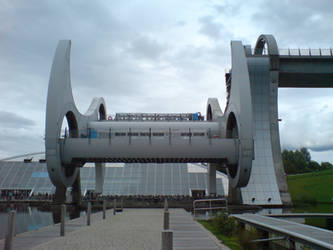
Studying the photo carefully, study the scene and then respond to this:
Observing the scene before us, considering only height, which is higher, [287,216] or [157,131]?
[157,131]

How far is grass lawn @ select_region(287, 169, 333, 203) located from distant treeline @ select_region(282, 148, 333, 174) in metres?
42.7

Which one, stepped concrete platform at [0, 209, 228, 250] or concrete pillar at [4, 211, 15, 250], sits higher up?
concrete pillar at [4, 211, 15, 250]

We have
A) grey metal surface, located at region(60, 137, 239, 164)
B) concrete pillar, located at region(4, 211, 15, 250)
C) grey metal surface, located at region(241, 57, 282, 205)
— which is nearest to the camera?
concrete pillar, located at region(4, 211, 15, 250)

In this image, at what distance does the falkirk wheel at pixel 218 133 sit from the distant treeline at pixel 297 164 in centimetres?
7804

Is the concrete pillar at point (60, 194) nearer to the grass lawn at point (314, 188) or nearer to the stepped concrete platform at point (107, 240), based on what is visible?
the stepped concrete platform at point (107, 240)

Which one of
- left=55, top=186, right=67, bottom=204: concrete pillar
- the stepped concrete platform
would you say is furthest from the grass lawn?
the stepped concrete platform

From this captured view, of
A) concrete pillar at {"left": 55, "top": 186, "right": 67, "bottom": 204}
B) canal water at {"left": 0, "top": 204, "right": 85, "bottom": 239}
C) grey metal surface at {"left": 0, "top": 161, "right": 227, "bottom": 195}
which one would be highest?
grey metal surface at {"left": 0, "top": 161, "right": 227, "bottom": 195}

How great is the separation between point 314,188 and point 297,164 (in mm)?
63173

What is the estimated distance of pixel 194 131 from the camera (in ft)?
136

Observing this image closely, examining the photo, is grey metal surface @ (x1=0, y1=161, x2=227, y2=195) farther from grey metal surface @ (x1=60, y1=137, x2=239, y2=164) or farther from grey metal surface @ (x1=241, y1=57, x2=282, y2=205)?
grey metal surface @ (x1=60, y1=137, x2=239, y2=164)

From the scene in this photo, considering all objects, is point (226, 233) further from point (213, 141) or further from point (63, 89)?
point (63, 89)

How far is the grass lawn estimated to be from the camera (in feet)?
191

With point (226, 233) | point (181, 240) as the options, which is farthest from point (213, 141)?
point (181, 240)

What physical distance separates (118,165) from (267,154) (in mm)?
30323
